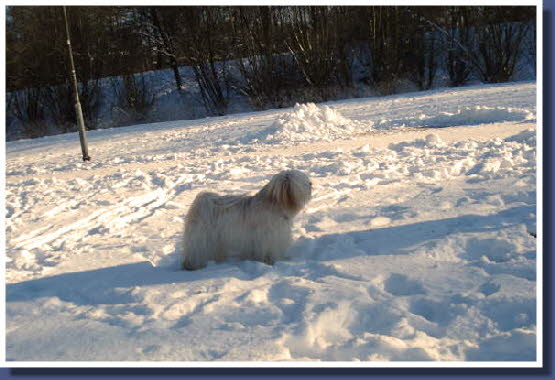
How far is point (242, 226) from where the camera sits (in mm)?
4238

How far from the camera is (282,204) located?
4176mm

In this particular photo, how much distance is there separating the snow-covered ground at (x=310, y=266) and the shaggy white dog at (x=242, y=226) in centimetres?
20

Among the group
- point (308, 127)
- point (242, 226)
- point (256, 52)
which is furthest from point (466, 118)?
point (256, 52)

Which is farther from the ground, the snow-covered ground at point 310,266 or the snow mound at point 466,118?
the snow mound at point 466,118

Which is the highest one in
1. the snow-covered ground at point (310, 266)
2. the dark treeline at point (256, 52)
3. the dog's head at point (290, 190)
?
the dark treeline at point (256, 52)

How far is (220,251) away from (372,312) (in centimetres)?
168

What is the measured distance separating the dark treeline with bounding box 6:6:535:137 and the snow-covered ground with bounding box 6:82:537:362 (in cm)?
1385

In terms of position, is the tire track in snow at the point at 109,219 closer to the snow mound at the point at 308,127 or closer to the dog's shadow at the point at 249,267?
the dog's shadow at the point at 249,267

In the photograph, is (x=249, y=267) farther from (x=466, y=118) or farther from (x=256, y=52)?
(x=256, y=52)

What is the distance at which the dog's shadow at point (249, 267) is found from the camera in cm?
384

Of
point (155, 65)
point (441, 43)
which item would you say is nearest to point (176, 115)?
point (155, 65)

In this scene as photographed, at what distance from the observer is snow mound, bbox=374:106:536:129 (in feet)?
35.1

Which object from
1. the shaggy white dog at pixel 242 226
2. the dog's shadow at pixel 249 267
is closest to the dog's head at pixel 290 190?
the shaggy white dog at pixel 242 226

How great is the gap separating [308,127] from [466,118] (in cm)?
385
